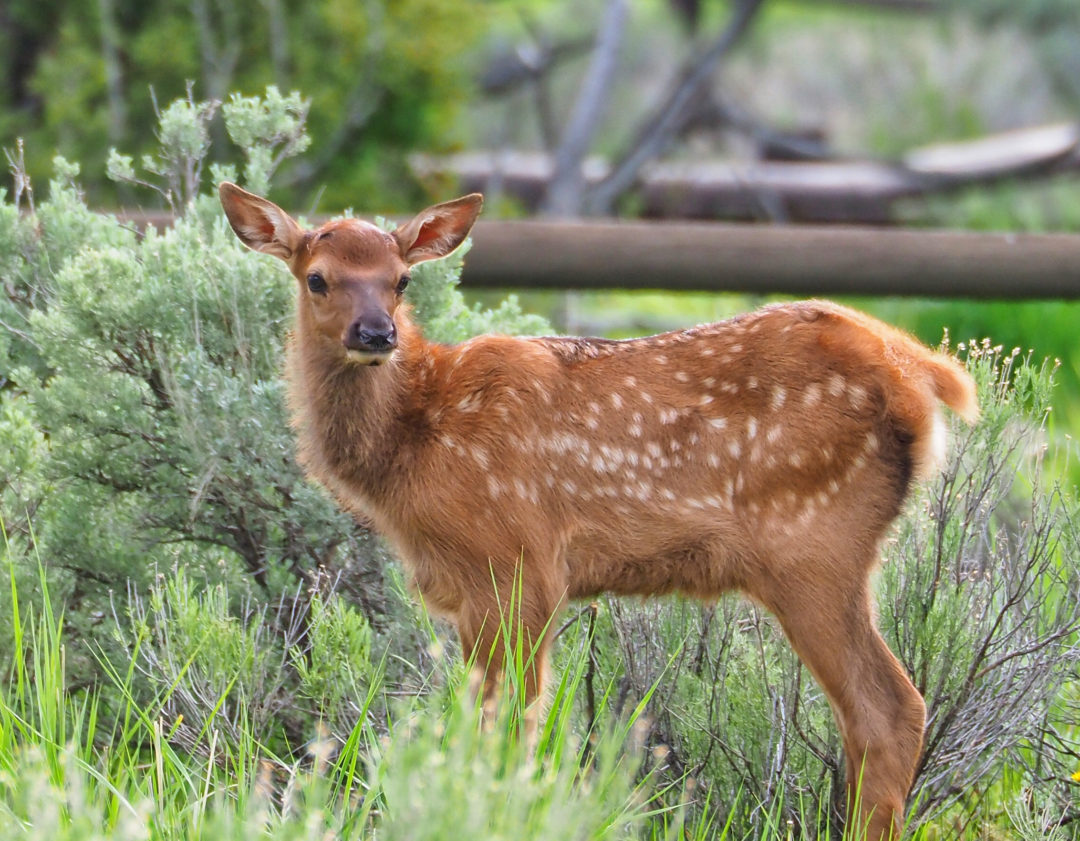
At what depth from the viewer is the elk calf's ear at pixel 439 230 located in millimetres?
4320

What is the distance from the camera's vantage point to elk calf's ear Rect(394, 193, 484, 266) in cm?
432

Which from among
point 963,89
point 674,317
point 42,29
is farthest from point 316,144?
point 963,89

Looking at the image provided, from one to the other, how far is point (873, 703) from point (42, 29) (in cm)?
876

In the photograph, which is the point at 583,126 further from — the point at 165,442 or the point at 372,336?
the point at 372,336

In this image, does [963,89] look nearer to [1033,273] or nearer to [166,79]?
[166,79]

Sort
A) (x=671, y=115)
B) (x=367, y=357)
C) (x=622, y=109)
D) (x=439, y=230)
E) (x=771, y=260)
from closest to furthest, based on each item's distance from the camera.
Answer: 1. (x=367, y=357)
2. (x=439, y=230)
3. (x=771, y=260)
4. (x=671, y=115)
5. (x=622, y=109)

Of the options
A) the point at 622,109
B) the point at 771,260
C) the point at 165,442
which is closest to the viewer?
the point at 165,442

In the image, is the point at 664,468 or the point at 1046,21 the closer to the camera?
the point at 664,468

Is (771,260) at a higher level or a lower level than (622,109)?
lower

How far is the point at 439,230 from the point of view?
442 centimetres

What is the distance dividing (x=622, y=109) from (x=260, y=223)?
13.5 metres

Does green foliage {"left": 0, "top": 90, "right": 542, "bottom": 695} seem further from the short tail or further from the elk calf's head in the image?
the short tail

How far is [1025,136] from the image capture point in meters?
14.5

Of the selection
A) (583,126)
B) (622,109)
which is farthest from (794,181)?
(622,109)
